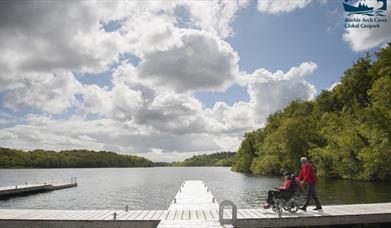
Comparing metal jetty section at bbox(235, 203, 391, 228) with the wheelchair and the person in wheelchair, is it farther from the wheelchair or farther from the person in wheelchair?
the person in wheelchair

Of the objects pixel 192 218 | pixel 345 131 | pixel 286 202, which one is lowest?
pixel 192 218

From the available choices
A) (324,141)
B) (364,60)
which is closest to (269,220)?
(324,141)

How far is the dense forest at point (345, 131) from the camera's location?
4262cm

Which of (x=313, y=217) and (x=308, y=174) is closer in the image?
(x=313, y=217)

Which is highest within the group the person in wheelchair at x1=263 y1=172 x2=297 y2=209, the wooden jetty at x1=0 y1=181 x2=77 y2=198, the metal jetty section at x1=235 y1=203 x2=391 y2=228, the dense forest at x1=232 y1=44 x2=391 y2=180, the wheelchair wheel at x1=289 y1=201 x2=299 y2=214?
the dense forest at x1=232 y1=44 x2=391 y2=180

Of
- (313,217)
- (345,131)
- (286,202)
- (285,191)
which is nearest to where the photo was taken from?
(313,217)

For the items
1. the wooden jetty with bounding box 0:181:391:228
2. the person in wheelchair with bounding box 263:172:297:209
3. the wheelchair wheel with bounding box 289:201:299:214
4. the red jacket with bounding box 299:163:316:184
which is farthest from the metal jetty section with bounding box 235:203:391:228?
the red jacket with bounding box 299:163:316:184

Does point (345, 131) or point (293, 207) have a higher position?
point (345, 131)

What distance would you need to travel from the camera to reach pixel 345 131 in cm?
5200

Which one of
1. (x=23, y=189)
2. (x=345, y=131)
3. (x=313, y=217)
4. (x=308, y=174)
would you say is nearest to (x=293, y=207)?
(x=313, y=217)

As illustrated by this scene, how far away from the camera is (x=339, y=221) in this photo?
1336 centimetres

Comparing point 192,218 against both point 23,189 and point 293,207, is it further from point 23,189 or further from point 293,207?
point 23,189

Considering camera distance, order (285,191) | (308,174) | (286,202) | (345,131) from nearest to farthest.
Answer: (285,191) → (286,202) → (308,174) → (345,131)

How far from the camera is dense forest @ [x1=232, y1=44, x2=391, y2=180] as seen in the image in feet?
140
